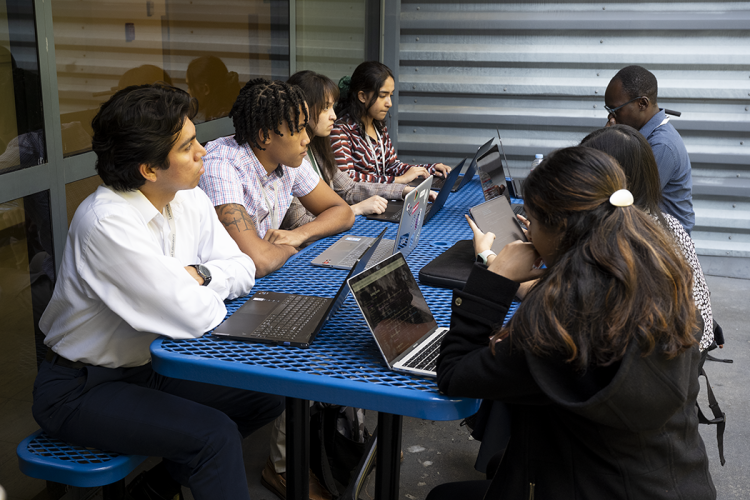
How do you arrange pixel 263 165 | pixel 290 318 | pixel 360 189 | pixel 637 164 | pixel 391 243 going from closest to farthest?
pixel 290 318 → pixel 637 164 → pixel 391 243 → pixel 263 165 → pixel 360 189

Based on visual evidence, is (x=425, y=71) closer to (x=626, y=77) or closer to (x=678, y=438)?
(x=626, y=77)

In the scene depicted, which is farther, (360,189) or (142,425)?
(360,189)

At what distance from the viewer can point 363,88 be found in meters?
4.01

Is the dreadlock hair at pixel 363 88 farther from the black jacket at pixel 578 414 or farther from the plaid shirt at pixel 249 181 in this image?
the black jacket at pixel 578 414

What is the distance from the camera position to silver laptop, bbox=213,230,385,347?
64.2 inches

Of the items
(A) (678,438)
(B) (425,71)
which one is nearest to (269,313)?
(A) (678,438)

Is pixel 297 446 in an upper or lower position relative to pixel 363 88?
lower

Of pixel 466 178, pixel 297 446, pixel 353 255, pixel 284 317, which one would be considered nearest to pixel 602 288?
pixel 284 317

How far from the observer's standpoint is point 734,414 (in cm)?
330

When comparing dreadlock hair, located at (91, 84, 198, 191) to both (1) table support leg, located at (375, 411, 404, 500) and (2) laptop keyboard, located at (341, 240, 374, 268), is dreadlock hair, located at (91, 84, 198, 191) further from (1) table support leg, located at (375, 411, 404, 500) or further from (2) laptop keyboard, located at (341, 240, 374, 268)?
(1) table support leg, located at (375, 411, 404, 500)

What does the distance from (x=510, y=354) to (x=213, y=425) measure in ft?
2.84

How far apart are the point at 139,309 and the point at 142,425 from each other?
0.30m

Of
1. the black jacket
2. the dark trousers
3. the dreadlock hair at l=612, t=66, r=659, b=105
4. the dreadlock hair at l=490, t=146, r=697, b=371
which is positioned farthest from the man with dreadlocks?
the dreadlock hair at l=612, t=66, r=659, b=105

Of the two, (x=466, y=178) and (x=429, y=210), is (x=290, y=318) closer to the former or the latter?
(x=429, y=210)
